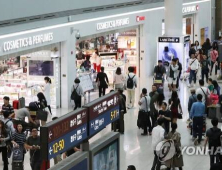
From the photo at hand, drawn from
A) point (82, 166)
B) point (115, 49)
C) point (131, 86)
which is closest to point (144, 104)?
point (131, 86)

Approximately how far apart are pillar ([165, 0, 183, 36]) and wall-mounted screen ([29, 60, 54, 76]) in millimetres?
7907

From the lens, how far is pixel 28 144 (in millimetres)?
14156

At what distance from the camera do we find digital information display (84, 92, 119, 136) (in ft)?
32.5

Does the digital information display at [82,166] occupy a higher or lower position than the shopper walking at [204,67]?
lower

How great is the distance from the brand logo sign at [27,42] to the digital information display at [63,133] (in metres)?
11.4

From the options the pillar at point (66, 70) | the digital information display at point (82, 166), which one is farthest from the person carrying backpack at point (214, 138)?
the pillar at point (66, 70)

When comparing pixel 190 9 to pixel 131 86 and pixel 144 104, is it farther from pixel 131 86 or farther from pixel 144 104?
pixel 144 104

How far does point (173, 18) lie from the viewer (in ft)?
100

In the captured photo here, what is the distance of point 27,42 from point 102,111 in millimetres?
11934

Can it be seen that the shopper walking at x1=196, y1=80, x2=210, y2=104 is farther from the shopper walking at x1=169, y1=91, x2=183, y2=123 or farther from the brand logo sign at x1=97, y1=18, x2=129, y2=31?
the brand logo sign at x1=97, y1=18, x2=129, y2=31

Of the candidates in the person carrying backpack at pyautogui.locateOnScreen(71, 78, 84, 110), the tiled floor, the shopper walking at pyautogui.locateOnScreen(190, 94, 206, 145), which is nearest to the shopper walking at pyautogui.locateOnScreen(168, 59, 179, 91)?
the tiled floor

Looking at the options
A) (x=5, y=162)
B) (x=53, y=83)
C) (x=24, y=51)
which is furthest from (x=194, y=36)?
(x=5, y=162)

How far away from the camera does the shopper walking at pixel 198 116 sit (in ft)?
59.6

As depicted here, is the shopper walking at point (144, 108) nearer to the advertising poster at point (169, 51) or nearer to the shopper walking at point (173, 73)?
the shopper walking at point (173, 73)
